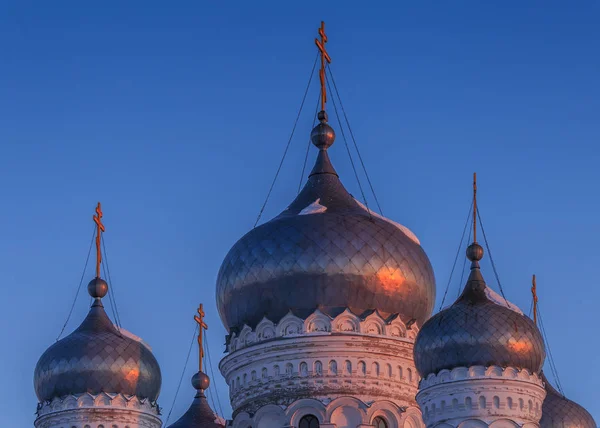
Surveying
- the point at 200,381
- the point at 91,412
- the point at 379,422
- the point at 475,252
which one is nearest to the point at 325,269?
the point at 475,252

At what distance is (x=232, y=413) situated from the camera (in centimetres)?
3391

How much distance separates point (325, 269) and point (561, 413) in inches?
252

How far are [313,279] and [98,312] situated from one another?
18.9ft

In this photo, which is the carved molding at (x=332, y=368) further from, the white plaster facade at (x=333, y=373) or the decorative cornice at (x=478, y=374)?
the decorative cornice at (x=478, y=374)

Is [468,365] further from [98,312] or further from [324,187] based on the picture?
[98,312]

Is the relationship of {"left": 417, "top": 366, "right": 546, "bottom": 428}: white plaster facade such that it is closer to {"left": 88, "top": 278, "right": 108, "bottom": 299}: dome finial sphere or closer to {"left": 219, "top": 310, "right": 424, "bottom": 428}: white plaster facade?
{"left": 219, "top": 310, "right": 424, "bottom": 428}: white plaster facade

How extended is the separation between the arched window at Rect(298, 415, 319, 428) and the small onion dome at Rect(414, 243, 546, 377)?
2178 mm

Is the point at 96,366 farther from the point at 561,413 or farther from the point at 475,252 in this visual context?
the point at 561,413

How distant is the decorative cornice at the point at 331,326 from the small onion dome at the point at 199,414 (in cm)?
410

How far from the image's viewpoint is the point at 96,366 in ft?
117

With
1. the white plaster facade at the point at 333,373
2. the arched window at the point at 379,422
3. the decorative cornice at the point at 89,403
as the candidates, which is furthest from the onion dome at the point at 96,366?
the arched window at the point at 379,422

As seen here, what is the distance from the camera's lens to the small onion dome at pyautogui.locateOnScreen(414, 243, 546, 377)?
31.0 metres

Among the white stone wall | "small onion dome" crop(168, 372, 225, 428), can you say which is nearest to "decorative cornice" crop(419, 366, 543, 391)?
the white stone wall

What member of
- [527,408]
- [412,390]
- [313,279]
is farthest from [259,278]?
[527,408]
